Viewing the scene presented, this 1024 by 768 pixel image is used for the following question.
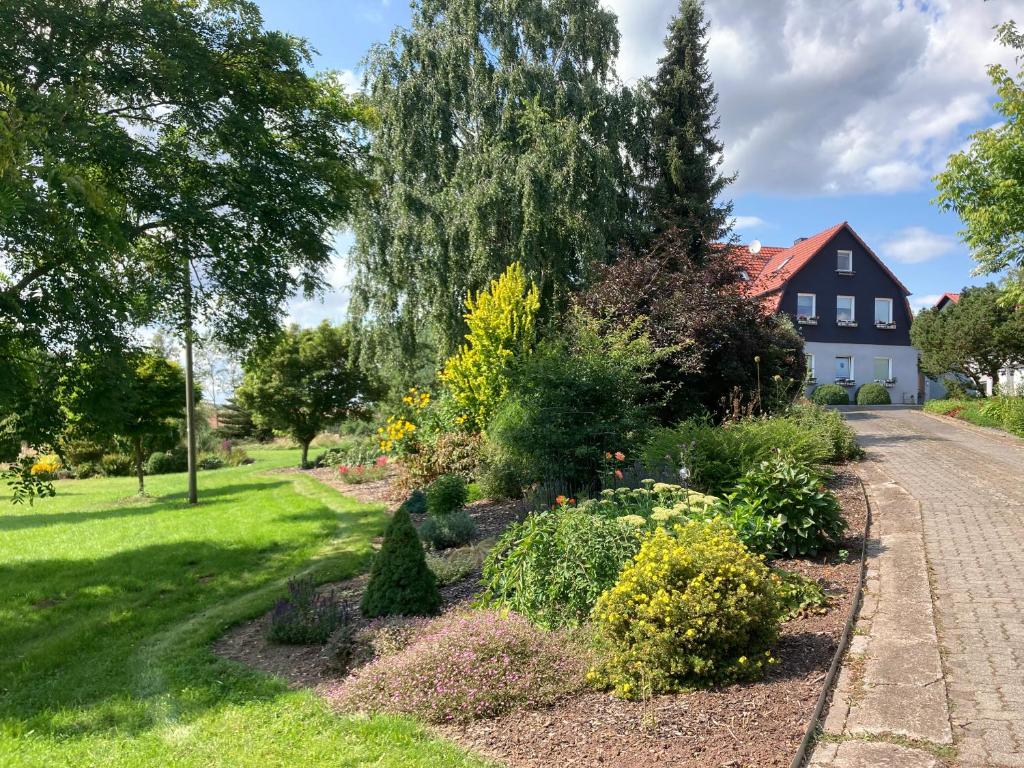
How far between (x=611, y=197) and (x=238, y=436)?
29.2 m

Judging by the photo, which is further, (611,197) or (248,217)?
(611,197)

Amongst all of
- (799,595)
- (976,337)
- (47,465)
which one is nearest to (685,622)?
(799,595)

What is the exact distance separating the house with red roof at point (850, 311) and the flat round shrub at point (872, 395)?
1757mm

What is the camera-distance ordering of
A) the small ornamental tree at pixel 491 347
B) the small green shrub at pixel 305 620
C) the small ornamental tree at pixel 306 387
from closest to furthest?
the small green shrub at pixel 305 620 < the small ornamental tree at pixel 491 347 < the small ornamental tree at pixel 306 387

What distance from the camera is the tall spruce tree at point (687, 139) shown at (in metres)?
18.7

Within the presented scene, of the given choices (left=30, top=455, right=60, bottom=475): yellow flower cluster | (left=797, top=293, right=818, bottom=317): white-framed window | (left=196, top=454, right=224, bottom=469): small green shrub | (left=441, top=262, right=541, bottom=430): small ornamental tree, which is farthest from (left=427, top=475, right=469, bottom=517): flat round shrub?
(left=797, top=293, right=818, bottom=317): white-framed window

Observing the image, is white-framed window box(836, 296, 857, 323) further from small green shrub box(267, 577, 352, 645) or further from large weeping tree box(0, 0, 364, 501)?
small green shrub box(267, 577, 352, 645)

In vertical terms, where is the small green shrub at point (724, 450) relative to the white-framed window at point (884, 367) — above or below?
below

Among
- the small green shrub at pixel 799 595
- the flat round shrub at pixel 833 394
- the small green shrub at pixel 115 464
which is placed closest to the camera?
the small green shrub at pixel 799 595

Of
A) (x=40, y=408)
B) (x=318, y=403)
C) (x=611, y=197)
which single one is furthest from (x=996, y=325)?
(x=40, y=408)

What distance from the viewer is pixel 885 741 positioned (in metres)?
3.25

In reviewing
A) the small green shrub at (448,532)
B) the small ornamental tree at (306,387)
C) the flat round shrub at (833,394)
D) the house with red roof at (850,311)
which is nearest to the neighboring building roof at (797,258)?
the house with red roof at (850,311)

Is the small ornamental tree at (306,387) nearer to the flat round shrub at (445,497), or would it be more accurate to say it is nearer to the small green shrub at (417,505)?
the small green shrub at (417,505)

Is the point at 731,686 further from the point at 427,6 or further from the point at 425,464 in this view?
the point at 427,6
